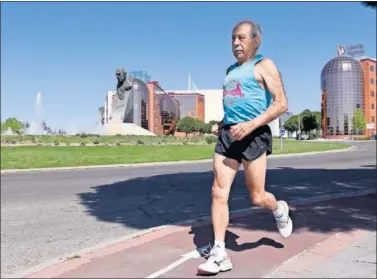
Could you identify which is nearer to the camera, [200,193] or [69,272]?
[69,272]

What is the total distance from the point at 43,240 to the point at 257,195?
3235 mm

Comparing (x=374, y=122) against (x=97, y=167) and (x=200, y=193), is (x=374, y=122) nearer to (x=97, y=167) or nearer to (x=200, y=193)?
(x=97, y=167)

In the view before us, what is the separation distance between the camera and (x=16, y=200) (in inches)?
356

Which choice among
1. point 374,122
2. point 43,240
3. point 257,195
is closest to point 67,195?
point 43,240

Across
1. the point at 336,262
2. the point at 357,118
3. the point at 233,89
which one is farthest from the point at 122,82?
the point at 357,118

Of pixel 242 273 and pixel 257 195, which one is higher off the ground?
pixel 257 195

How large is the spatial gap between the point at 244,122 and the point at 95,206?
219 inches

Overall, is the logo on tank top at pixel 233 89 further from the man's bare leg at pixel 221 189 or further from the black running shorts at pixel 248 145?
the man's bare leg at pixel 221 189

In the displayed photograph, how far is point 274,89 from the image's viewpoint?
3287 mm

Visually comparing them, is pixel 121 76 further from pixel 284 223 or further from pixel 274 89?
pixel 284 223

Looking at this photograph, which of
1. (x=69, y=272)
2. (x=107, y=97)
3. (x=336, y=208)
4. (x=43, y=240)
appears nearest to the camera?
(x=69, y=272)

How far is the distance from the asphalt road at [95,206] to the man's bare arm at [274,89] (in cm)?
294

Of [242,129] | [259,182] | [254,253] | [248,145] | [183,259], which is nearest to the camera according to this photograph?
[242,129]

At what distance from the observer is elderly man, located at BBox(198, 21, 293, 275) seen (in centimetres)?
329
